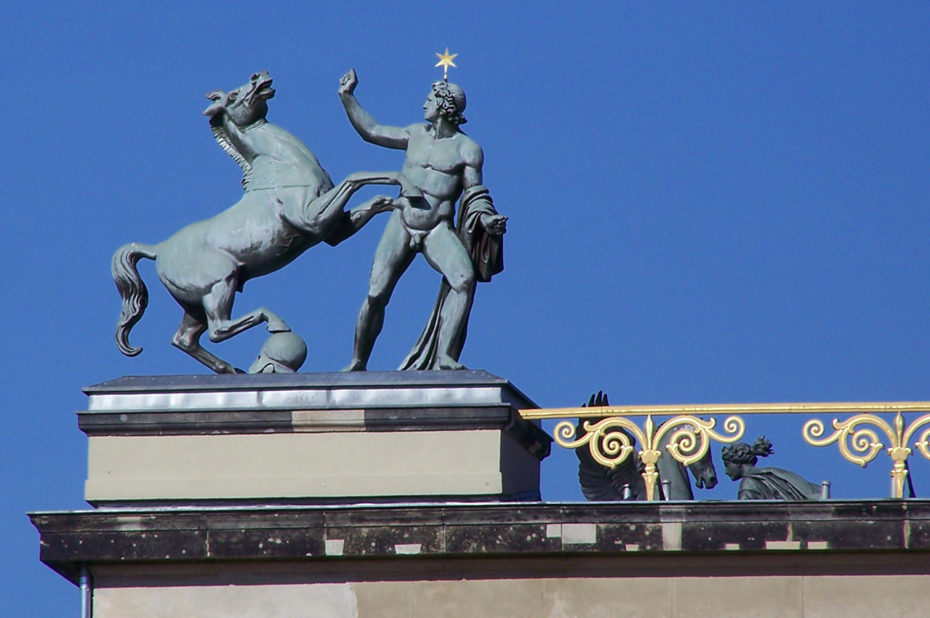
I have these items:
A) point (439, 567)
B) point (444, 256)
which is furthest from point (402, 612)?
point (444, 256)

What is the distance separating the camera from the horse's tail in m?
22.3

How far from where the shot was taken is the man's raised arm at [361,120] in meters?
22.7

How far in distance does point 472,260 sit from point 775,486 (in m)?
3.40

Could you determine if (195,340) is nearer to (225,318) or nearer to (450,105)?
(225,318)

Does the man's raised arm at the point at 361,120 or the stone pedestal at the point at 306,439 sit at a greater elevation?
the man's raised arm at the point at 361,120

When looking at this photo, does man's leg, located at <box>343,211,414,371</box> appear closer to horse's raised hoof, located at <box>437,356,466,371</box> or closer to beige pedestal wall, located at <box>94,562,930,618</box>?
horse's raised hoof, located at <box>437,356,466,371</box>

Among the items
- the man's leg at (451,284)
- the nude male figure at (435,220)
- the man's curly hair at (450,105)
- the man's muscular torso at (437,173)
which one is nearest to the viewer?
the man's leg at (451,284)

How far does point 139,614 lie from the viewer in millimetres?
20344

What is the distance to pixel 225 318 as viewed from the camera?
2205cm

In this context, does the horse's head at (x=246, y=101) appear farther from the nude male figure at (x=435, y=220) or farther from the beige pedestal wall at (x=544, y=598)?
the beige pedestal wall at (x=544, y=598)

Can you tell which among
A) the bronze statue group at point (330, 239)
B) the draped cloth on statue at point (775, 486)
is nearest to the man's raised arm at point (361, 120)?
the bronze statue group at point (330, 239)

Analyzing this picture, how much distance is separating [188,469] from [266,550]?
4.07ft

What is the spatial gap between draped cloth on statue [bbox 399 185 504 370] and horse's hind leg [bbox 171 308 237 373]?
1631mm

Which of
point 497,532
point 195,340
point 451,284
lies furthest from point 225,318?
point 497,532
